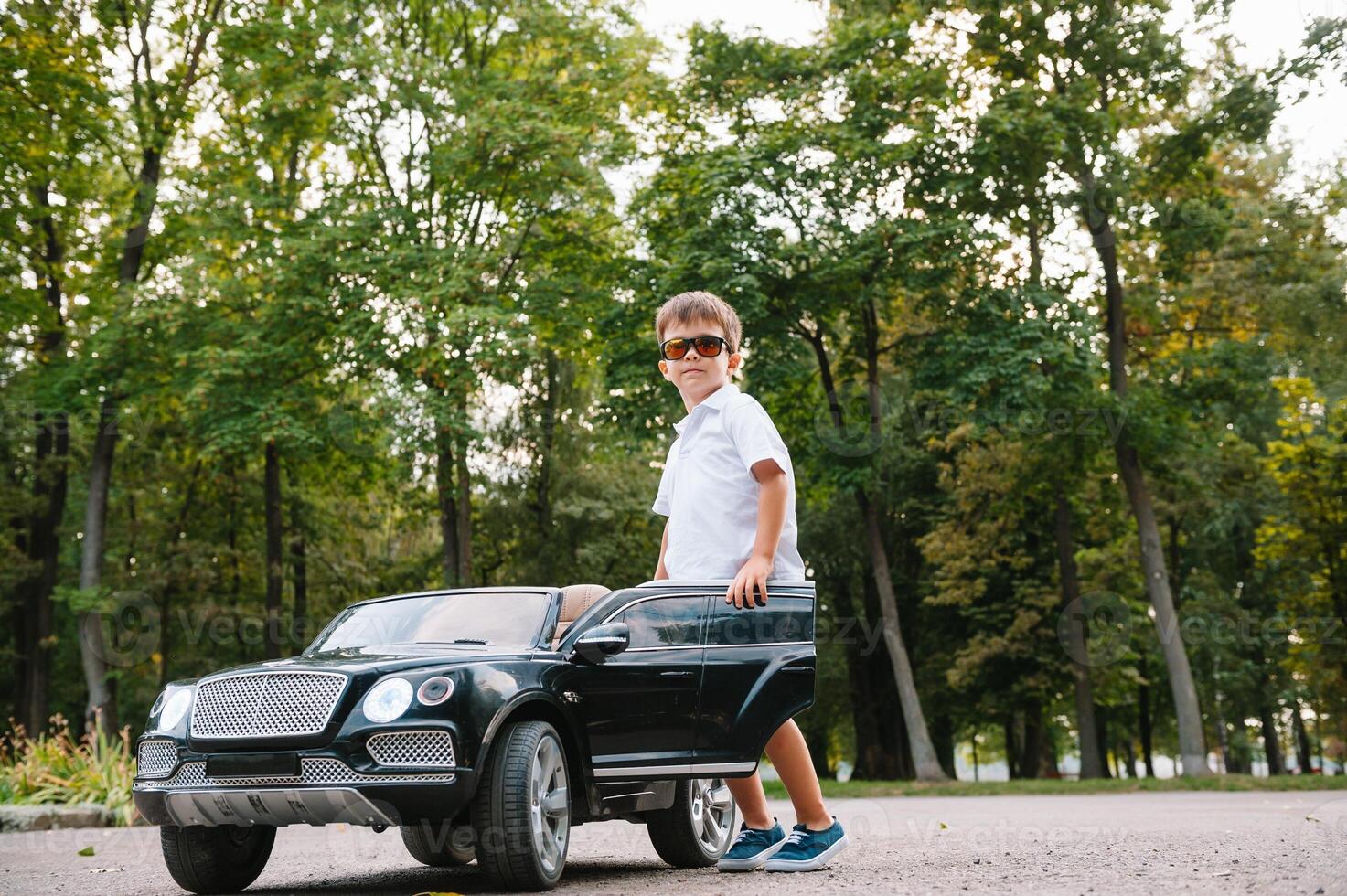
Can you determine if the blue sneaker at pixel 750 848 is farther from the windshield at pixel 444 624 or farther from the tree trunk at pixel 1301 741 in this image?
the tree trunk at pixel 1301 741

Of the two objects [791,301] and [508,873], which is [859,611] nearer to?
[791,301]

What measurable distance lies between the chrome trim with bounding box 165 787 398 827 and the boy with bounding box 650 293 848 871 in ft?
5.37

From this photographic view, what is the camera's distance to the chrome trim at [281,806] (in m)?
5.02

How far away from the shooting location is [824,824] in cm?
590

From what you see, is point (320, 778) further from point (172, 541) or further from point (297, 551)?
point (172, 541)

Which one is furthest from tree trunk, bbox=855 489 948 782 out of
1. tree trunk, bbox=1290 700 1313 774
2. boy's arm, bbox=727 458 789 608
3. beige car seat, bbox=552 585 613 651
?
tree trunk, bbox=1290 700 1313 774

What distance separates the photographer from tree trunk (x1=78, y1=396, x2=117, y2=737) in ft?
A: 82.0

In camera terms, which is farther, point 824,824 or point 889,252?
point 889,252

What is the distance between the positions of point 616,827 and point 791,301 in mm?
14290

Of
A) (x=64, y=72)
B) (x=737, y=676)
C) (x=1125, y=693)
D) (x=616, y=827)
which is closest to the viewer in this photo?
(x=737, y=676)

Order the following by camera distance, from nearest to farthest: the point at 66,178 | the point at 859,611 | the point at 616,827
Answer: the point at 616,827
the point at 66,178
the point at 859,611

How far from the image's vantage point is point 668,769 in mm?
5602

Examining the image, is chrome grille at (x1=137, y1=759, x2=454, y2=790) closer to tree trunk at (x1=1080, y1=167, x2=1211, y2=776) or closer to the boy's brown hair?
the boy's brown hair

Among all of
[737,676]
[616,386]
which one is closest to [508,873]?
[737,676]
